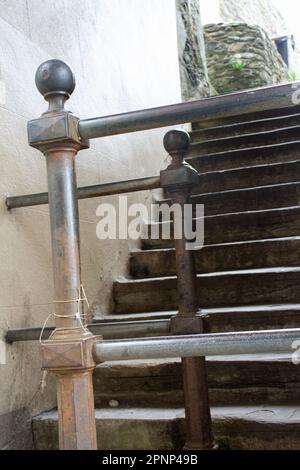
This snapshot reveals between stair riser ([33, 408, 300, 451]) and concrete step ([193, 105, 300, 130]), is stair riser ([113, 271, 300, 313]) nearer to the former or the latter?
stair riser ([33, 408, 300, 451])

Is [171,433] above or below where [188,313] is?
below

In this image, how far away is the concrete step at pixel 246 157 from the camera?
3.14 m

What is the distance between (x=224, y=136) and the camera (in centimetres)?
372

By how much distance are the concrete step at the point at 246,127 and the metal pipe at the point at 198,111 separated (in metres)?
2.67

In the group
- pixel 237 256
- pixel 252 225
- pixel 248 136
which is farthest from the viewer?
pixel 248 136

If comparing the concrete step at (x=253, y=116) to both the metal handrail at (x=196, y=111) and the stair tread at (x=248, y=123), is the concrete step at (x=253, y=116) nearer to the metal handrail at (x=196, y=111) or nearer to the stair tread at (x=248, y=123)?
the stair tread at (x=248, y=123)

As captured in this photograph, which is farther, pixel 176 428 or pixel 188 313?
pixel 176 428

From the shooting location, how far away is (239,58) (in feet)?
18.9

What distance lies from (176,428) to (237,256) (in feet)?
3.37

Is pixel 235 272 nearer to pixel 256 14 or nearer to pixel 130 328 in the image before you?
pixel 130 328

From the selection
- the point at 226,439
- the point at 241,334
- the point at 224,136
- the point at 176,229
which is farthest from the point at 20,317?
the point at 224,136

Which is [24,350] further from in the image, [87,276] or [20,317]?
[87,276]

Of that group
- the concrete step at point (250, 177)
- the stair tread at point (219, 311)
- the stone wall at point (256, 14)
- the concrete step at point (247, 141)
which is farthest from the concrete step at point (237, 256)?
the stone wall at point (256, 14)

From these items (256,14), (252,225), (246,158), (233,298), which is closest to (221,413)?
(233,298)
